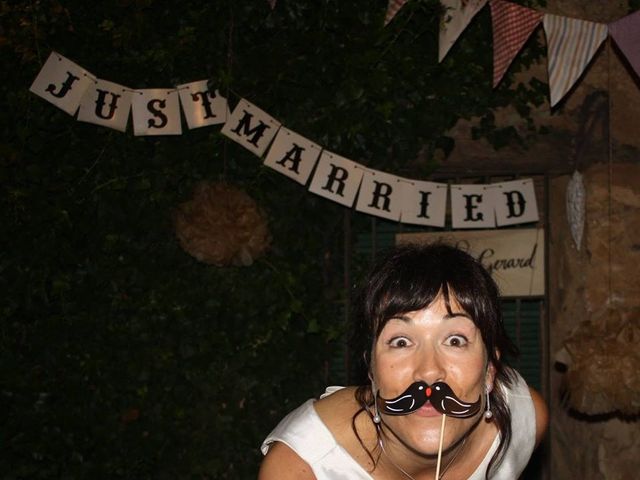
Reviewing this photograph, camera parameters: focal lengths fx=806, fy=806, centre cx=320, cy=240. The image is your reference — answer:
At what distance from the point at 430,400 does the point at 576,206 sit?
213cm

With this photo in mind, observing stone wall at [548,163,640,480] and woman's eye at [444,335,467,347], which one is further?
stone wall at [548,163,640,480]

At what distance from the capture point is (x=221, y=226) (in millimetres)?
3449

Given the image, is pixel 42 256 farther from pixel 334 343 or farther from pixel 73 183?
pixel 334 343

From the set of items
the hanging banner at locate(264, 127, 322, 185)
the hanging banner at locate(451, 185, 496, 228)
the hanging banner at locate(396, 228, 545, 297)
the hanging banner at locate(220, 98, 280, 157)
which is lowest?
the hanging banner at locate(396, 228, 545, 297)

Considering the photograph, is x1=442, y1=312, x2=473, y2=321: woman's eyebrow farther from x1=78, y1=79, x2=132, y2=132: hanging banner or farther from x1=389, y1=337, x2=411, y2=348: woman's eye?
x1=78, y1=79, x2=132, y2=132: hanging banner

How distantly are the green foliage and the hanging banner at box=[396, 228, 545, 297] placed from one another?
41 centimetres

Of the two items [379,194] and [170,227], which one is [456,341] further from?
[170,227]

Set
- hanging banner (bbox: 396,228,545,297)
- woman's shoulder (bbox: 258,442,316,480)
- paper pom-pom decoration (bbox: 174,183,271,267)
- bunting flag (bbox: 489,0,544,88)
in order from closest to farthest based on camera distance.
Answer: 1. woman's shoulder (bbox: 258,442,316,480)
2. bunting flag (bbox: 489,0,544,88)
3. paper pom-pom decoration (bbox: 174,183,271,267)
4. hanging banner (bbox: 396,228,545,297)

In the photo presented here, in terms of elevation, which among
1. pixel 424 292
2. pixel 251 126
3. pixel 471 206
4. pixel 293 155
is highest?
pixel 251 126

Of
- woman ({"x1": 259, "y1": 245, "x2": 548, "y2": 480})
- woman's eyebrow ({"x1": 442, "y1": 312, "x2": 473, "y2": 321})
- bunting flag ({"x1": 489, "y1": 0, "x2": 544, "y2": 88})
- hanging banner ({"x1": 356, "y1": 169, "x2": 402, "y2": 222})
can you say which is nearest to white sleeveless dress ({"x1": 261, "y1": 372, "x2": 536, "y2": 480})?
woman ({"x1": 259, "y1": 245, "x2": 548, "y2": 480})

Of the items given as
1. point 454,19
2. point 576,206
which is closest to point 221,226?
point 454,19

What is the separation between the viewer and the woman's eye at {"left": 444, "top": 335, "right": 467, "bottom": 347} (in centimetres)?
180

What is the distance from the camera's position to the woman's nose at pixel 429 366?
1.75m

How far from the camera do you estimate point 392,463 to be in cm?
205
